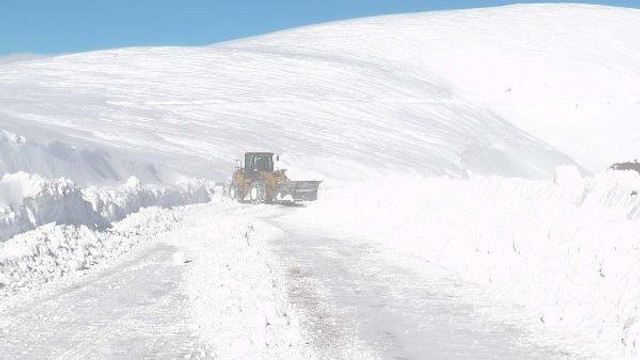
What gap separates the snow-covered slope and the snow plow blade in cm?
977

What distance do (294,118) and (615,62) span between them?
4877 centimetres

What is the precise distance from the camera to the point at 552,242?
9.15 metres

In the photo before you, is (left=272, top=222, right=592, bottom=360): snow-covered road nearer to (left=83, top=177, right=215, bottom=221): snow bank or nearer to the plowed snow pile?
the plowed snow pile

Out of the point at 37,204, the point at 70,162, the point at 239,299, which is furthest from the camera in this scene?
the point at 70,162

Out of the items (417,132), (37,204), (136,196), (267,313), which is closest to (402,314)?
(267,313)

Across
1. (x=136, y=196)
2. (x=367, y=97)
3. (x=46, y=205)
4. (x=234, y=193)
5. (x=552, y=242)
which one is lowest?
(x=234, y=193)

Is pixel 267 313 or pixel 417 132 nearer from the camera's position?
pixel 267 313

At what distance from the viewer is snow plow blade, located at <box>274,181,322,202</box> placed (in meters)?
28.0

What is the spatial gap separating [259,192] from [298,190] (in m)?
1.58

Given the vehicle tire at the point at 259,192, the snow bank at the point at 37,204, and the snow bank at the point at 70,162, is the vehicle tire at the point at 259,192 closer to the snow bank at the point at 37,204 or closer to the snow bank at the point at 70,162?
the snow bank at the point at 70,162

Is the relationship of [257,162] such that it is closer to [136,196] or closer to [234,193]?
[234,193]

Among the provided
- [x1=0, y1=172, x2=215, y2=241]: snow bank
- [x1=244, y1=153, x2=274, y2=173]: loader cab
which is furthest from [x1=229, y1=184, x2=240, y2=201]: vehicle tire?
[x1=0, y1=172, x2=215, y2=241]: snow bank

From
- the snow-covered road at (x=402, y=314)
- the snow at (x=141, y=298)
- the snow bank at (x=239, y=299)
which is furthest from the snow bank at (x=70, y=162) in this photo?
the snow-covered road at (x=402, y=314)

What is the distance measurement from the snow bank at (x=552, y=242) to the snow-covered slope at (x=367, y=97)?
24641mm
